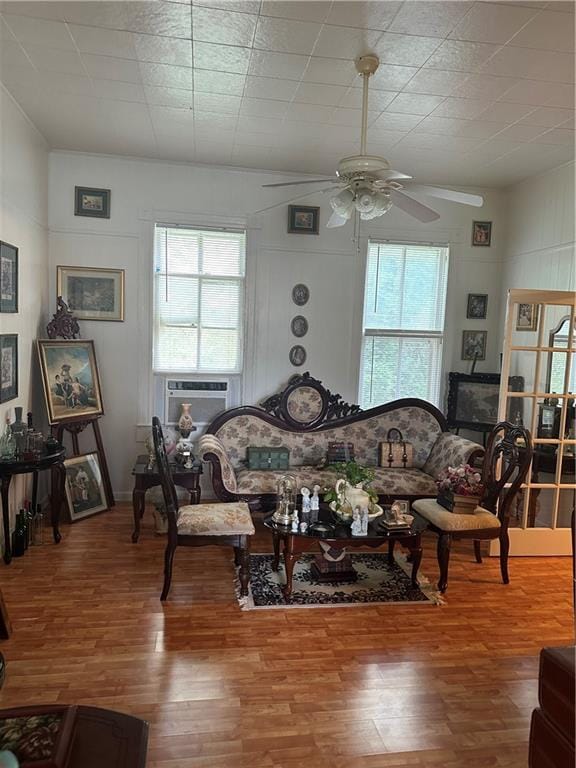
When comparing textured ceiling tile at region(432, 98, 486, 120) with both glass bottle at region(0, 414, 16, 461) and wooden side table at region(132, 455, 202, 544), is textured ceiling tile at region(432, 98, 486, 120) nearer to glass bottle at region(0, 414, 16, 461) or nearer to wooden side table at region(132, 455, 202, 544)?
wooden side table at region(132, 455, 202, 544)

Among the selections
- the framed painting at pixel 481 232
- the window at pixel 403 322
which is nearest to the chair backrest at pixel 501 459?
the window at pixel 403 322

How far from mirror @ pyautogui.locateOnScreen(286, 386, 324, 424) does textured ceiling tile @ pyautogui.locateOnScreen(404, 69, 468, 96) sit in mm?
2787

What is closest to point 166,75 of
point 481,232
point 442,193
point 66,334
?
point 442,193

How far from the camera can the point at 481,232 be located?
5.93 meters

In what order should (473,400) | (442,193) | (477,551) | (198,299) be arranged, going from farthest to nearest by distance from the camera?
(473,400) < (198,299) < (477,551) < (442,193)

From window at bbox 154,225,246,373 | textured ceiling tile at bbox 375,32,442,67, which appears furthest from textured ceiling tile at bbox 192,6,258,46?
window at bbox 154,225,246,373

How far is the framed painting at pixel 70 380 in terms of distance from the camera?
15.7 ft

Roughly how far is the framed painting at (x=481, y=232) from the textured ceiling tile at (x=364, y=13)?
3.41 meters

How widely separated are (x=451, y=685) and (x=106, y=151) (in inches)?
197

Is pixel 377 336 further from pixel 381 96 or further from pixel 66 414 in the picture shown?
pixel 66 414

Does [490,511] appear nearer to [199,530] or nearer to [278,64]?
[199,530]

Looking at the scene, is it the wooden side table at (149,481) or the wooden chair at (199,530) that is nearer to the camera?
the wooden chair at (199,530)

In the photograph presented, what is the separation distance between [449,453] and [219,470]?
206 centimetres

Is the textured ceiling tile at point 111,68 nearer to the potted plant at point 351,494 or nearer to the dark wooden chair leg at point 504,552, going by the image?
the potted plant at point 351,494
